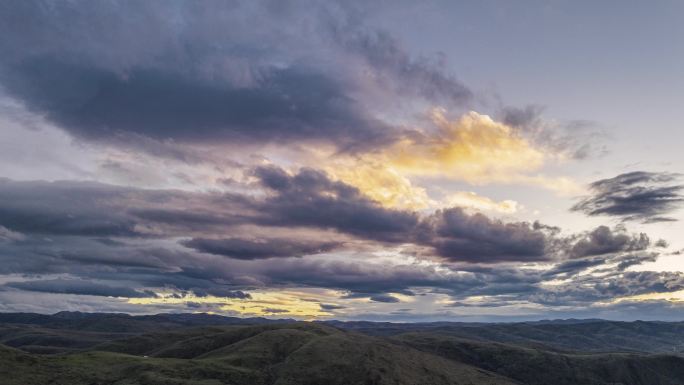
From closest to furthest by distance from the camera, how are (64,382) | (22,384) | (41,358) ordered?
(22,384) → (64,382) → (41,358)

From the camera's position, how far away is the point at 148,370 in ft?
632

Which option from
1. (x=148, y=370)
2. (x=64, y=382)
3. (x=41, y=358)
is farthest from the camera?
(x=148, y=370)

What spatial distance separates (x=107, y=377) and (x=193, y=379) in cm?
3093

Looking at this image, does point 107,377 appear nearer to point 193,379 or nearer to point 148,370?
point 148,370

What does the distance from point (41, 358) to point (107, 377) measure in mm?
23387

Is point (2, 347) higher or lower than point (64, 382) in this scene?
higher

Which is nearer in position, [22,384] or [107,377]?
[22,384]

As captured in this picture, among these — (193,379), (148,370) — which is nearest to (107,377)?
(148,370)

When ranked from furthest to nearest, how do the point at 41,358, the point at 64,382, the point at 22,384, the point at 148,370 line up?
1. the point at 148,370
2. the point at 41,358
3. the point at 64,382
4. the point at 22,384

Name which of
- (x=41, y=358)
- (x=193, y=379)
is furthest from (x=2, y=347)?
(x=193, y=379)

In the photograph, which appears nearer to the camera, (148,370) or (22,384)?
(22,384)

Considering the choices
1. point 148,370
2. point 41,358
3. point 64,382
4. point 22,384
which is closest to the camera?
point 22,384

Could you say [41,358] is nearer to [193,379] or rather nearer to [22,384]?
[22,384]

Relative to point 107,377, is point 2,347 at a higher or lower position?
higher
